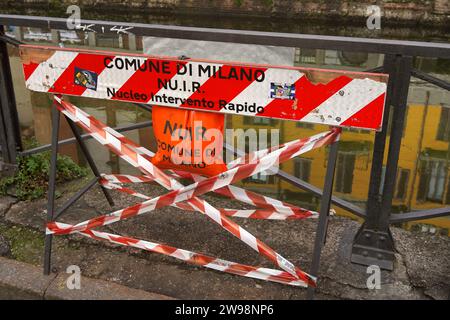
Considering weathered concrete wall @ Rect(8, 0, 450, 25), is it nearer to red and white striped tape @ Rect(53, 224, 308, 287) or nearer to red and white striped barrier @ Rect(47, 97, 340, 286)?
red and white striped barrier @ Rect(47, 97, 340, 286)

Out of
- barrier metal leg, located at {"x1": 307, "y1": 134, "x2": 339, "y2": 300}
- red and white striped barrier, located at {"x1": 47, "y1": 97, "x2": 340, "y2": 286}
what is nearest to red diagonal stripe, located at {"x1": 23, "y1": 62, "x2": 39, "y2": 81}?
red and white striped barrier, located at {"x1": 47, "y1": 97, "x2": 340, "y2": 286}

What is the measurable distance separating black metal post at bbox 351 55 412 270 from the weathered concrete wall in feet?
69.2

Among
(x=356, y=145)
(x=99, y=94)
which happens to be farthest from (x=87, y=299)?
(x=356, y=145)

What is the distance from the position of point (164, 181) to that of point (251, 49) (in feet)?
3.18

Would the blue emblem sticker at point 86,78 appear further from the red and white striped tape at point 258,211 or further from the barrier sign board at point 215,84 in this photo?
the red and white striped tape at point 258,211

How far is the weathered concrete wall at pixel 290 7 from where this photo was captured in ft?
70.5

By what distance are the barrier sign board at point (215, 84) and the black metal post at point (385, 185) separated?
361 millimetres

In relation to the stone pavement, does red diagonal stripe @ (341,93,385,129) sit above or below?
above

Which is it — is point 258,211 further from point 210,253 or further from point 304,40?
point 304,40

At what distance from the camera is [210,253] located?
11.1 ft

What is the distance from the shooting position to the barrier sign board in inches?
97.1

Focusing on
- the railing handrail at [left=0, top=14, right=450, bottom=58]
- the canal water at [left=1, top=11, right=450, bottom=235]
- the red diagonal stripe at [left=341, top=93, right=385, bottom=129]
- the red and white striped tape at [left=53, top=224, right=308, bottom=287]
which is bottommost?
the canal water at [left=1, top=11, right=450, bottom=235]

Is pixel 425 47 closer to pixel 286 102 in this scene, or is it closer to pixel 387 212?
pixel 286 102

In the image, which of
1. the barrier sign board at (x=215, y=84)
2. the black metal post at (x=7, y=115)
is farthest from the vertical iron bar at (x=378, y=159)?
the black metal post at (x=7, y=115)
